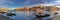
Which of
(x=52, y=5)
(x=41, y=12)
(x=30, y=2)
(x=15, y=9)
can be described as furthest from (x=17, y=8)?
(x=52, y=5)

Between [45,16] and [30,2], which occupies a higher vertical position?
[30,2]

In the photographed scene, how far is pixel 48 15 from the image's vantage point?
3.70ft

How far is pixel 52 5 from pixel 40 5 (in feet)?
0.43

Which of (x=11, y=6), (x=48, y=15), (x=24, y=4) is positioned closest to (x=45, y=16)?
(x=48, y=15)

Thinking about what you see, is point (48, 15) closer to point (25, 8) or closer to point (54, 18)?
point (54, 18)

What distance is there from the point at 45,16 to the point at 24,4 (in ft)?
0.88

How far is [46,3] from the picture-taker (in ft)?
3.67

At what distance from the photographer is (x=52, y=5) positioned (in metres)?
1.12

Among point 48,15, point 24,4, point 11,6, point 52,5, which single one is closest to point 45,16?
point 48,15

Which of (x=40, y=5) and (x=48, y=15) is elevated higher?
(x=40, y=5)

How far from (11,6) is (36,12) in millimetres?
286

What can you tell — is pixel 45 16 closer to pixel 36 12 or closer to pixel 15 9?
pixel 36 12

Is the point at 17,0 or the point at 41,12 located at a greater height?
the point at 17,0

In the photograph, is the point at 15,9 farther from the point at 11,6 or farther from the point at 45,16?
the point at 45,16
